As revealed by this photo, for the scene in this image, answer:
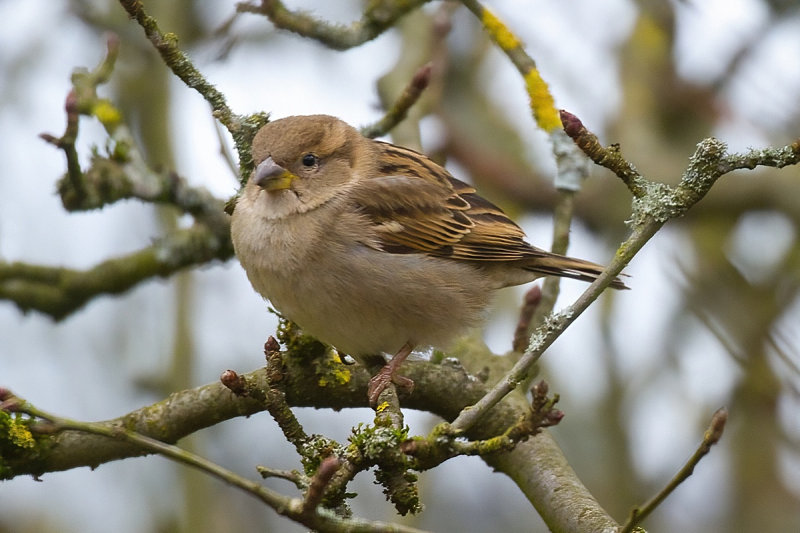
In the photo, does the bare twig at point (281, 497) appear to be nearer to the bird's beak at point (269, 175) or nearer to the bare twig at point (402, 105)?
the bird's beak at point (269, 175)

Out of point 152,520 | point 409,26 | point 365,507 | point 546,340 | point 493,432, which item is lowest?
point 546,340

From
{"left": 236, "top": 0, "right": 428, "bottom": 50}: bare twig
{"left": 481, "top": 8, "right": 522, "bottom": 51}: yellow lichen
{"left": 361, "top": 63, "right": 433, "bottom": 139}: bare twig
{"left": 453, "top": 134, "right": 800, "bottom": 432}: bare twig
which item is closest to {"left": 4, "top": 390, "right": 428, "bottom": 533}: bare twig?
{"left": 453, "top": 134, "right": 800, "bottom": 432}: bare twig

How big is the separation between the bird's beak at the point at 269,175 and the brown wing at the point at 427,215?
0.45m

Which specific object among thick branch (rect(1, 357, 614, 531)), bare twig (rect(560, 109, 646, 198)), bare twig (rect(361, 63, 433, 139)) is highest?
bare twig (rect(361, 63, 433, 139))

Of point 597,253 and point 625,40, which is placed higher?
point 625,40

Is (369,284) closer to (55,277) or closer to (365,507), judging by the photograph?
(55,277)

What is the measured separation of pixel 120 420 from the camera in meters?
3.74

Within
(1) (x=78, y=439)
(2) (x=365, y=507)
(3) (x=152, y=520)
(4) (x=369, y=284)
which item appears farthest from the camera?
(2) (x=365, y=507)

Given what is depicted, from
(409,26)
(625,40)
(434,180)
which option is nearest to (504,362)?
(434,180)

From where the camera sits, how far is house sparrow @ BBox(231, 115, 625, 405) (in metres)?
4.38

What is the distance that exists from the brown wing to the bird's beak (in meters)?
0.45

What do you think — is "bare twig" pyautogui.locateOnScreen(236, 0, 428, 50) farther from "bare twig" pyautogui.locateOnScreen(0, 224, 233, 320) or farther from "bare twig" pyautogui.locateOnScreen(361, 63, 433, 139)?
"bare twig" pyautogui.locateOnScreen(0, 224, 233, 320)

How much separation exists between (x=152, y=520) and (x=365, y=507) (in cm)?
167

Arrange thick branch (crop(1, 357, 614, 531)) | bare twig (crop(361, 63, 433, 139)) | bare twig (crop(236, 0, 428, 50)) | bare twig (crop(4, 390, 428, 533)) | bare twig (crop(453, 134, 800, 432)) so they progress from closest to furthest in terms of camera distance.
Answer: bare twig (crop(4, 390, 428, 533))
bare twig (crop(453, 134, 800, 432))
thick branch (crop(1, 357, 614, 531))
bare twig (crop(361, 63, 433, 139))
bare twig (crop(236, 0, 428, 50))
